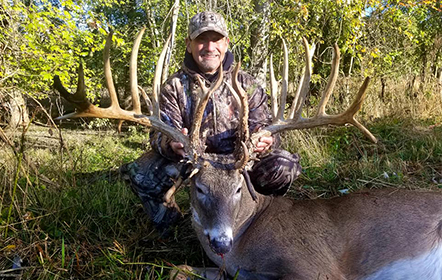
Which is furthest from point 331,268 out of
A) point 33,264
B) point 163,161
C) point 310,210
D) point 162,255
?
point 33,264

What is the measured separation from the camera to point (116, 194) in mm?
4246

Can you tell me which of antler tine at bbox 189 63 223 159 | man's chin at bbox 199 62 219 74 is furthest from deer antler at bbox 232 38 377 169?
man's chin at bbox 199 62 219 74

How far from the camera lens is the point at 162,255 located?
11.0 ft

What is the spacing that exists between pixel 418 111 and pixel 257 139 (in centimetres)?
566

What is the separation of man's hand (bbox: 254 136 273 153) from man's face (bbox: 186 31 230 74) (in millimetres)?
1065

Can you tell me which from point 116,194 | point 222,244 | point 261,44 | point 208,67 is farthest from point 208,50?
point 261,44

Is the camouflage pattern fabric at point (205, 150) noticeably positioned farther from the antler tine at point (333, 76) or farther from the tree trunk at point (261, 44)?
the tree trunk at point (261, 44)

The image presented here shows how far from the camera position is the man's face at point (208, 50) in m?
3.82

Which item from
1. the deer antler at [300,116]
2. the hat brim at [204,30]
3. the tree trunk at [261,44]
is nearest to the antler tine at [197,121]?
the deer antler at [300,116]

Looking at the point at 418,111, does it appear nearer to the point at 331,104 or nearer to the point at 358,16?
the point at 331,104

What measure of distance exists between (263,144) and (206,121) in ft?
2.68

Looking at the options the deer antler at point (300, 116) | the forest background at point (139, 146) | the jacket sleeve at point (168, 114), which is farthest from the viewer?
the jacket sleeve at point (168, 114)

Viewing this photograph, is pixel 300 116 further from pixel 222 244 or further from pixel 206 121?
pixel 222 244

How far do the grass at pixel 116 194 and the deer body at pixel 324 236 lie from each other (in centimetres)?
55
